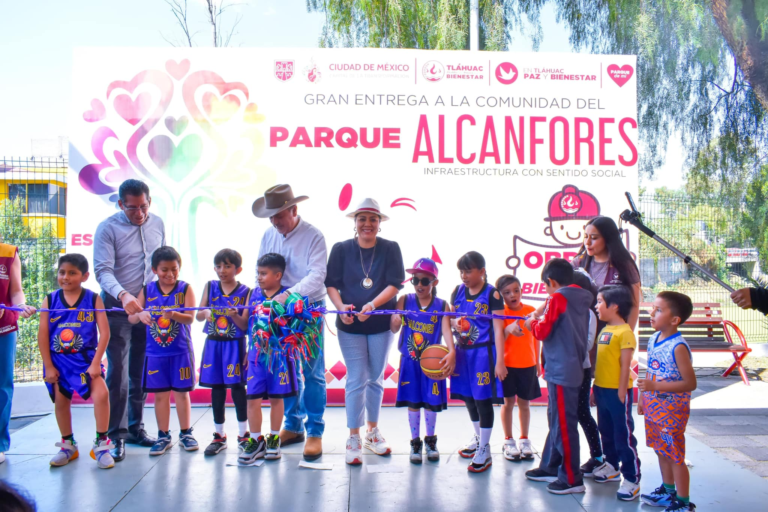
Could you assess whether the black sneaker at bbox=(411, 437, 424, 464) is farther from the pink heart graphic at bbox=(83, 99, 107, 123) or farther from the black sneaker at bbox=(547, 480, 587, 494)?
the pink heart graphic at bbox=(83, 99, 107, 123)

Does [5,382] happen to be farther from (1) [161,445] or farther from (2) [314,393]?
(2) [314,393]

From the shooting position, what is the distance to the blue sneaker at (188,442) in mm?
4168

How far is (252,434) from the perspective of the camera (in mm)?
3969

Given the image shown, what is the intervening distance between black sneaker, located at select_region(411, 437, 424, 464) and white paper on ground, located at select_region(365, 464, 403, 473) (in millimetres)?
129

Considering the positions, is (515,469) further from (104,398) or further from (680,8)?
(680,8)

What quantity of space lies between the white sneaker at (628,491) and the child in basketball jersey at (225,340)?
2.32 meters

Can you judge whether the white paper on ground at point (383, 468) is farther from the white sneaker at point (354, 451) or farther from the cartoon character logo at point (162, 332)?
the cartoon character logo at point (162, 332)

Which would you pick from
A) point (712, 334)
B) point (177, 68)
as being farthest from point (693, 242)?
point (177, 68)

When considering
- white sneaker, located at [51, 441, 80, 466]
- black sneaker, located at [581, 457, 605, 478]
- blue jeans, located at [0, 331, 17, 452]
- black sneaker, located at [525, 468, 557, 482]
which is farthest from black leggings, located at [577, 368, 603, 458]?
blue jeans, located at [0, 331, 17, 452]

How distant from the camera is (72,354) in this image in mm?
3900

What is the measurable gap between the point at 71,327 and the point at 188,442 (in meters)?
1.11

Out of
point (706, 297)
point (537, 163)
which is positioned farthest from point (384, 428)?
point (706, 297)

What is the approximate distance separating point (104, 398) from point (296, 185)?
95.0 inches

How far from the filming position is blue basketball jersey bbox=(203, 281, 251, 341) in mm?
4016
